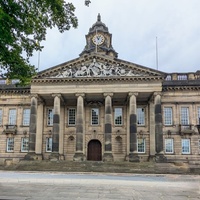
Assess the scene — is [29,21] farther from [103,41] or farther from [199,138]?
[103,41]

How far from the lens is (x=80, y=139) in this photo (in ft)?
113

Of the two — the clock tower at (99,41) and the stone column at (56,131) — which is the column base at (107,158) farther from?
the clock tower at (99,41)

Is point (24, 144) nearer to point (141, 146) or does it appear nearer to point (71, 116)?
point (71, 116)

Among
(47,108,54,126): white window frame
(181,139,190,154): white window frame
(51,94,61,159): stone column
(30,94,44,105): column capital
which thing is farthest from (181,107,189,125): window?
(30,94,44,105): column capital

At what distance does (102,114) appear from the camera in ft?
132

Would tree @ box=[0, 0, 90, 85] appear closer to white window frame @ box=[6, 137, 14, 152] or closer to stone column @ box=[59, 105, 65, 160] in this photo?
stone column @ box=[59, 105, 65, 160]

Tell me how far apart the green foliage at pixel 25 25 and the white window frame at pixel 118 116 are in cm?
2820

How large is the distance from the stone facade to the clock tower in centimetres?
1434

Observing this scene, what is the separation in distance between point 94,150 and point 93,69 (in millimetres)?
11885

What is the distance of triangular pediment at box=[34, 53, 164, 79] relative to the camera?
35.8 metres

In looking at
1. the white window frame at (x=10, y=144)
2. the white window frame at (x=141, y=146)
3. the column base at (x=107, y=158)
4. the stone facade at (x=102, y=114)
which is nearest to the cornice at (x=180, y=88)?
the stone facade at (x=102, y=114)

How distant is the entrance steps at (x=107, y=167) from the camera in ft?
95.4

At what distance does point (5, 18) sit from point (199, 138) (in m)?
33.8

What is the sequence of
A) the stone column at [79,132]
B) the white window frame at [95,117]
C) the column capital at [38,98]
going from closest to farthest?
the stone column at [79,132]
the column capital at [38,98]
the white window frame at [95,117]
